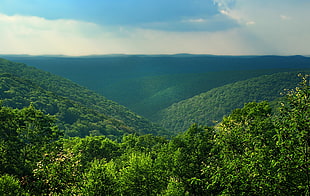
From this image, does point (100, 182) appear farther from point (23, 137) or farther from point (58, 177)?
point (23, 137)

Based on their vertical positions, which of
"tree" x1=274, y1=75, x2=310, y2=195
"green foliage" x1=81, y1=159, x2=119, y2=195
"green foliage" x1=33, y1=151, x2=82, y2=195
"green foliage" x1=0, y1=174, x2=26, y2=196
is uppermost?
"tree" x1=274, y1=75, x2=310, y2=195

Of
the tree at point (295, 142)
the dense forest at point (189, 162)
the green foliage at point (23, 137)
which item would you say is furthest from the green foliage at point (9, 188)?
the tree at point (295, 142)

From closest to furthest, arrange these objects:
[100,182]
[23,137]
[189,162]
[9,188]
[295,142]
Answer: [295,142], [9,188], [100,182], [189,162], [23,137]

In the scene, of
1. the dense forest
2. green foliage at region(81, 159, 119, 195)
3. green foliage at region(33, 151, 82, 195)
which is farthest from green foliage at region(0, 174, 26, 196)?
green foliage at region(81, 159, 119, 195)

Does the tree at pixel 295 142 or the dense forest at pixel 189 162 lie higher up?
the tree at pixel 295 142

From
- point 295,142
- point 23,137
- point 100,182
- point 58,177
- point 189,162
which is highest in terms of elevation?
point 295,142

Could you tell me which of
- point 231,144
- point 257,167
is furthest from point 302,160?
point 231,144

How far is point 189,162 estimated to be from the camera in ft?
148

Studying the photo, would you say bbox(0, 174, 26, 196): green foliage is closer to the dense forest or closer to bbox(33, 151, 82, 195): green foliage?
the dense forest

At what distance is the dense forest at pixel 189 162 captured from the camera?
1739cm

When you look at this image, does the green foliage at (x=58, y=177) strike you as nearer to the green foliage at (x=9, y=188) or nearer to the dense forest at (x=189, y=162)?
the dense forest at (x=189, y=162)

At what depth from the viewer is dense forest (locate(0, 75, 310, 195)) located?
685 inches

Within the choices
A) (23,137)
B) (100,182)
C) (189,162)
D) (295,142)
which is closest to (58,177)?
(100,182)

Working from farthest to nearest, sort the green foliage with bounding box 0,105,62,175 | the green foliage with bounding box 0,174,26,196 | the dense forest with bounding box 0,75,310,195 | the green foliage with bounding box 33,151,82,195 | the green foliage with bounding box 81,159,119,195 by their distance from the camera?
the green foliage with bounding box 0,105,62,175, the green foliage with bounding box 81,159,119,195, the green foliage with bounding box 0,174,26,196, the green foliage with bounding box 33,151,82,195, the dense forest with bounding box 0,75,310,195
